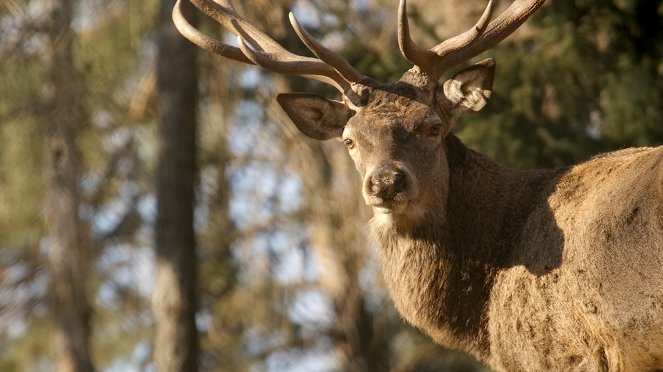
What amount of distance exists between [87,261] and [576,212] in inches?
449

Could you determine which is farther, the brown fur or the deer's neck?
the deer's neck

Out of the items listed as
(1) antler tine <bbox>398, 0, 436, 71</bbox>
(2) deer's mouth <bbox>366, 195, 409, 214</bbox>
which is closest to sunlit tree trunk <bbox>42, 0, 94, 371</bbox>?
(1) antler tine <bbox>398, 0, 436, 71</bbox>

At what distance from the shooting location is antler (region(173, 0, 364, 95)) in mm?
9352

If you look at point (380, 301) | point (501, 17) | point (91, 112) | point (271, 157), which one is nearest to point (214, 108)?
point (271, 157)

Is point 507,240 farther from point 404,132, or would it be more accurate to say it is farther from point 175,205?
point 175,205

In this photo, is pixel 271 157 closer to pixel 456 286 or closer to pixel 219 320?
pixel 219 320

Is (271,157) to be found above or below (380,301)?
above

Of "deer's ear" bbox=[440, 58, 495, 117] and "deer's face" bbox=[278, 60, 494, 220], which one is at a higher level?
"deer's ear" bbox=[440, 58, 495, 117]

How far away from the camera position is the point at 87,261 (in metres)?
18.4

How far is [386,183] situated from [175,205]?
21.2ft

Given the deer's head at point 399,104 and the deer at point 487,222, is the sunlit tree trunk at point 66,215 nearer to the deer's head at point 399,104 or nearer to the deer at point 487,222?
the deer's head at point 399,104

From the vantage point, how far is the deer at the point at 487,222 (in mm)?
7777

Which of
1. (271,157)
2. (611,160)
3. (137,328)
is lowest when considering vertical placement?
(137,328)

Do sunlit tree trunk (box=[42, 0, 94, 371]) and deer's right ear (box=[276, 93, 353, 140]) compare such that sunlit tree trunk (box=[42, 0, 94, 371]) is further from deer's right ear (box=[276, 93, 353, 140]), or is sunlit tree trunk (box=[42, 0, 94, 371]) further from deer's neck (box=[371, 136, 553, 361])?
deer's neck (box=[371, 136, 553, 361])
